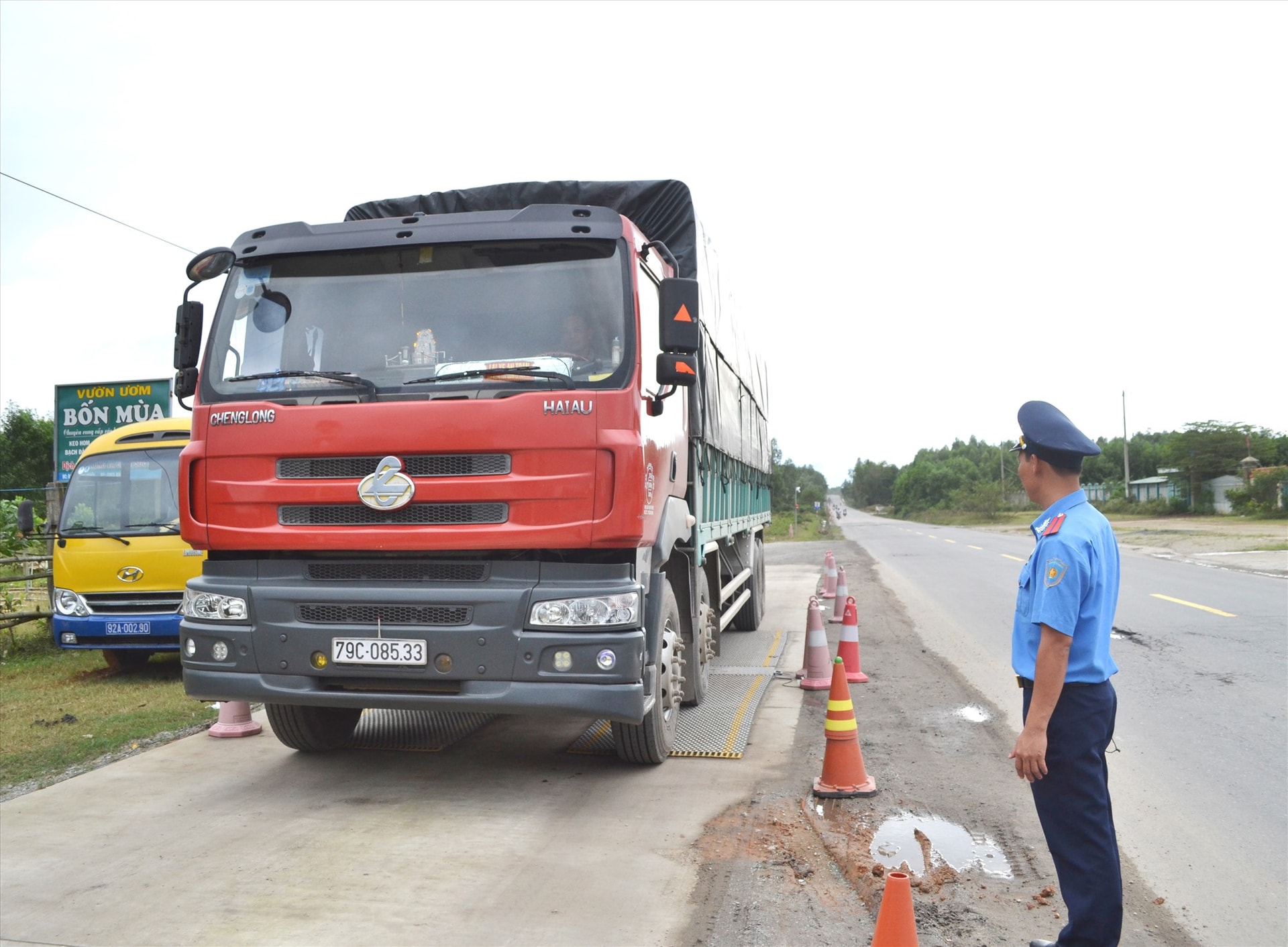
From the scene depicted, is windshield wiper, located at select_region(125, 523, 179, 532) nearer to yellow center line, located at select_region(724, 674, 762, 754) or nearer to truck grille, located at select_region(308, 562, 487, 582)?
truck grille, located at select_region(308, 562, 487, 582)

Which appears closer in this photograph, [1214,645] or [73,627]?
[73,627]

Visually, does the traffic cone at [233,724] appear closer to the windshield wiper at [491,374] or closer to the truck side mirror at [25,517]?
the windshield wiper at [491,374]

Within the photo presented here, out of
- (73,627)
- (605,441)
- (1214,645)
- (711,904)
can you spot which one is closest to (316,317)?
(605,441)

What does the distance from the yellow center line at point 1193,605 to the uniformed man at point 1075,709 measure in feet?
35.3

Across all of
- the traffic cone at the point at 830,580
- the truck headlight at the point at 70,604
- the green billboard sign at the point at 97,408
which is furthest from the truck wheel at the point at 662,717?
the green billboard sign at the point at 97,408

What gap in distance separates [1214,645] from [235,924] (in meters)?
9.74

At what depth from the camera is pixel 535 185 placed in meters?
6.40

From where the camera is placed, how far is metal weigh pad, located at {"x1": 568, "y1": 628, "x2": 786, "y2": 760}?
21.1ft

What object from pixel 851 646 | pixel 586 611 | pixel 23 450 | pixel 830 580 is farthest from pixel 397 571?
pixel 23 450

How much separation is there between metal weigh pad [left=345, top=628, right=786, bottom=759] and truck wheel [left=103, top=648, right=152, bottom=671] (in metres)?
3.65

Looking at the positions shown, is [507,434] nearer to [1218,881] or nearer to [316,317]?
[316,317]

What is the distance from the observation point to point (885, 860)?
173 inches

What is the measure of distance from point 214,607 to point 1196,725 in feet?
21.2

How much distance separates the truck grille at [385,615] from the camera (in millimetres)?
4918
